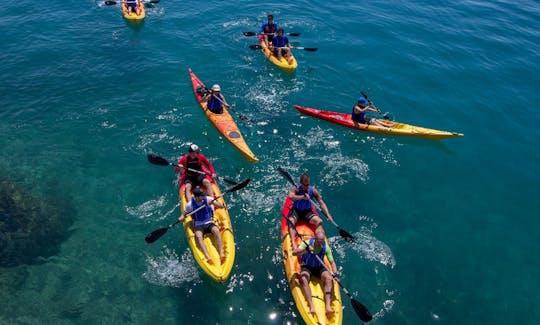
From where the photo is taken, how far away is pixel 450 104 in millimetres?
19531

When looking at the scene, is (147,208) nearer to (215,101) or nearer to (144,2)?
(215,101)

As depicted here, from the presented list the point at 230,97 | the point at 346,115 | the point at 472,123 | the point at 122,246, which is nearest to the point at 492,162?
the point at 472,123

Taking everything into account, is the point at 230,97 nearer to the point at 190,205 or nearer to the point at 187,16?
the point at 190,205

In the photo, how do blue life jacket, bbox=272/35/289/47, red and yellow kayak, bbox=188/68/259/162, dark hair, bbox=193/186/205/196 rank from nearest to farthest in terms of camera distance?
dark hair, bbox=193/186/205/196 → red and yellow kayak, bbox=188/68/259/162 → blue life jacket, bbox=272/35/289/47

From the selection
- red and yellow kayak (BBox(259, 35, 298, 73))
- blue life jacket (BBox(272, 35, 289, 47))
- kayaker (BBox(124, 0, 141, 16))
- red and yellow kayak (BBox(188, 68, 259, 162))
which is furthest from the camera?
kayaker (BBox(124, 0, 141, 16))

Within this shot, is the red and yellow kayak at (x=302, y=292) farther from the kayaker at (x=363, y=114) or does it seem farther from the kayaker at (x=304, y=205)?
the kayaker at (x=363, y=114)

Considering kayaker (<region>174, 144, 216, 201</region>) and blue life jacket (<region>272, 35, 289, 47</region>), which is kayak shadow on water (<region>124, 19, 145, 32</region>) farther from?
kayaker (<region>174, 144, 216, 201</region>)

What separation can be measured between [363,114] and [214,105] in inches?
272

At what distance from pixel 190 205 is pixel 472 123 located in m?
15.3

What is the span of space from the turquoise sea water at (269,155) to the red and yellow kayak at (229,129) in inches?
23.6

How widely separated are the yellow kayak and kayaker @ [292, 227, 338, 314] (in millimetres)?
1978

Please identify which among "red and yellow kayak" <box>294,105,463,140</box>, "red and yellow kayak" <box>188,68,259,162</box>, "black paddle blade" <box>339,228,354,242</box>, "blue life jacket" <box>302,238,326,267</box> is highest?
"red and yellow kayak" <box>294,105,463,140</box>

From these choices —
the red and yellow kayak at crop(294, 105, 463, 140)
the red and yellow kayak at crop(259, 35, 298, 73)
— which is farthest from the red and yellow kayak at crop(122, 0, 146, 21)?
the red and yellow kayak at crop(294, 105, 463, 140)

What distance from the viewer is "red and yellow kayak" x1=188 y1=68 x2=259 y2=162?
570 inches
